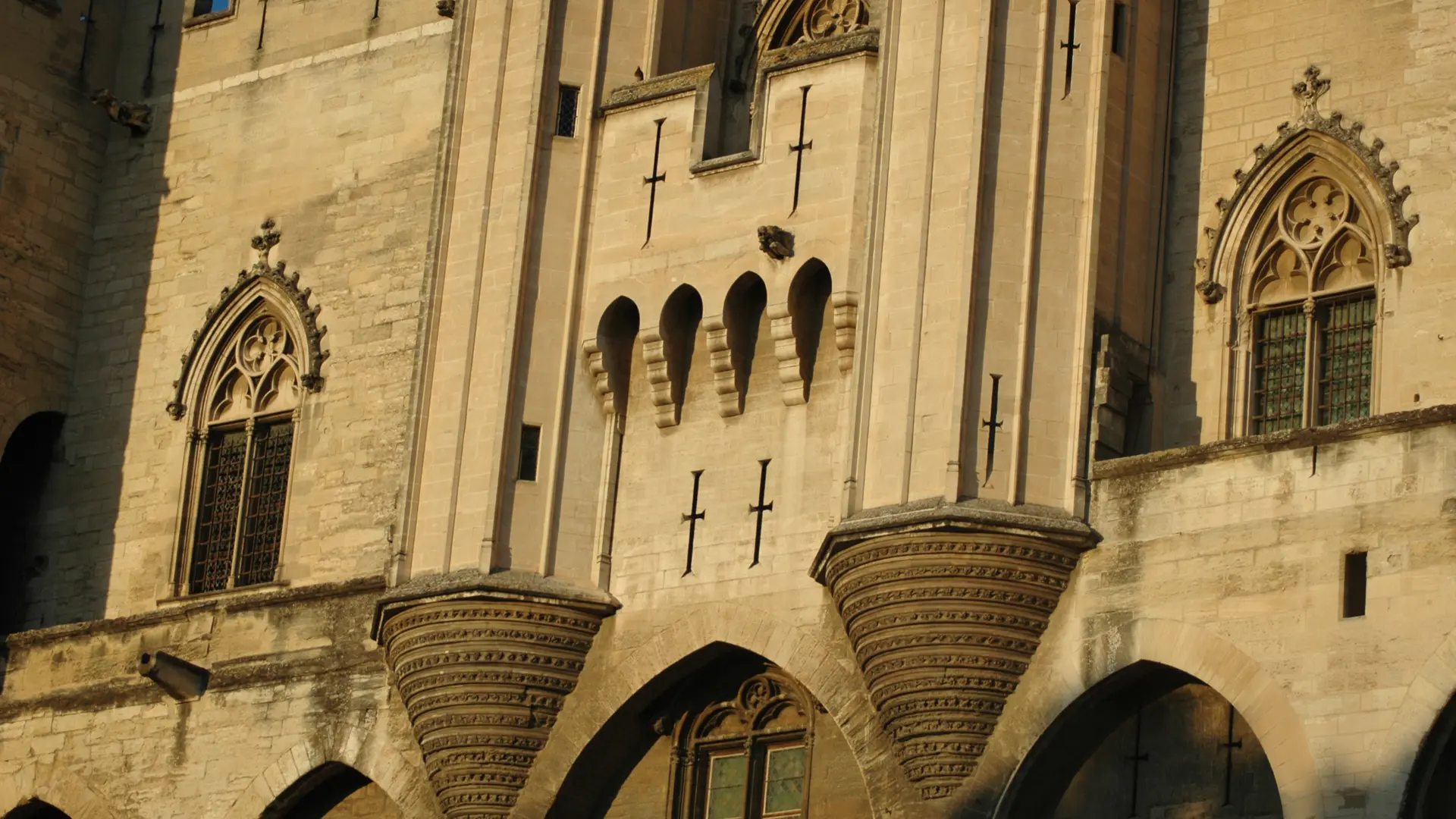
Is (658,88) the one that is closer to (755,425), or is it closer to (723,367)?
(723,367)

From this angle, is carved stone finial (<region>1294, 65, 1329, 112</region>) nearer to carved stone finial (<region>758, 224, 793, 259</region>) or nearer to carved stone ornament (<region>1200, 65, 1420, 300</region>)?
carved stone ornament (<region>1200, 65, 1420, 300</region>)

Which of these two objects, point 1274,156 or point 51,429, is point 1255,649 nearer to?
point 1274,156

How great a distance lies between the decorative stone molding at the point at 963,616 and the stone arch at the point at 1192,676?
6.0 inches

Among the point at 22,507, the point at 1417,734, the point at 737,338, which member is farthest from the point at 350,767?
the point at 1417,734

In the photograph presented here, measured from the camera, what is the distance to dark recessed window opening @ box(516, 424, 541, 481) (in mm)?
26297

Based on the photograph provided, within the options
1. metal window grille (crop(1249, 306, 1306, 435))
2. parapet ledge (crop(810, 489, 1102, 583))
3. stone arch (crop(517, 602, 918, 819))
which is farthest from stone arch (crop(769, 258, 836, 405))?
metal window grille (crop(1249, 306, 1306, 435))

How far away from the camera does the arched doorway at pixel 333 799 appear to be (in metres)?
27.2

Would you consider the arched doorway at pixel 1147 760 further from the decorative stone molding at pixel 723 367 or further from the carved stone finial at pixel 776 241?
the carved stone finial at pixel 776 241

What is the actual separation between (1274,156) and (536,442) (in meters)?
5.92

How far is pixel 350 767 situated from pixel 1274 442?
8.23 meters

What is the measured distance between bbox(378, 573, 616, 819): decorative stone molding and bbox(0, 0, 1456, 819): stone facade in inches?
1.3

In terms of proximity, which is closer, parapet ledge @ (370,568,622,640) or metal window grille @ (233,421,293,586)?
parapet ledge @ (370,568,622,640)

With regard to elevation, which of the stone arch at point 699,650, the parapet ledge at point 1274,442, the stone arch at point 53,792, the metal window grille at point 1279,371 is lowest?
the stone arch at point 53,792

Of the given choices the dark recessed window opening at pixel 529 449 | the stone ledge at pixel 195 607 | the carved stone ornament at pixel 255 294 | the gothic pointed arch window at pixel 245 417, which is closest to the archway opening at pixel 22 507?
the stone ledge at pixel 195 607
